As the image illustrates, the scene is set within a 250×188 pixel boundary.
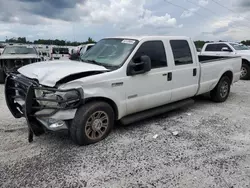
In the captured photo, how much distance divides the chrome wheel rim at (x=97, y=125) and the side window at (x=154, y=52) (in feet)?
3.99

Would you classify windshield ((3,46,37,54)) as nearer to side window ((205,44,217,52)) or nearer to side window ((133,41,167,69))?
side window ((133,41,167,69))

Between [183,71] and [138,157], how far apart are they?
8.01 feet

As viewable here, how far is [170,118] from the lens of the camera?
16.6 feet

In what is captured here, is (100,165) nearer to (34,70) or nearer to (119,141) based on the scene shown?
(119,141)

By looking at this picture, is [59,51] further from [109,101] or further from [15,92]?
[109,101]

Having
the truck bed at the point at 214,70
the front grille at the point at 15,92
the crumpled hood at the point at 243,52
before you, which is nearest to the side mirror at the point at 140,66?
the front grille at the point at 15,92

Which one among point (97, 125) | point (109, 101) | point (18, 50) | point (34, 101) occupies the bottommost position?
point (97, 125)

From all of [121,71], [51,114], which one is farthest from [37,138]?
[121,71]

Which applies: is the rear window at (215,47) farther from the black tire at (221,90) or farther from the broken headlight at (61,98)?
the broken headlight at (61,98)

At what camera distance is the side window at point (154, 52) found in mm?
4231

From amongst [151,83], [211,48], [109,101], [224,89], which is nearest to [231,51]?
[211,48]

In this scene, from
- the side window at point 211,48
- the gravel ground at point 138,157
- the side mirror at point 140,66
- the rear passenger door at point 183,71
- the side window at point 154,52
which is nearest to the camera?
the gravel ground at point 138,157

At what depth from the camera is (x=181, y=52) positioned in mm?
5035

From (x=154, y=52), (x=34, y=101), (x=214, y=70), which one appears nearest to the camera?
(x=34, y=101)
